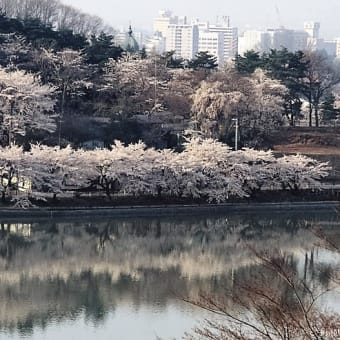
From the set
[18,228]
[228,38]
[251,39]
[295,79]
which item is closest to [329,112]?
[295,79]

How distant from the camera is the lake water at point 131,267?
370 inches

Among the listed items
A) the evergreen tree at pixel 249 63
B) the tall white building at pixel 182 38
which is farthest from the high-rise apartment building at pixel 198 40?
the evergreen tree at pixel 249 63

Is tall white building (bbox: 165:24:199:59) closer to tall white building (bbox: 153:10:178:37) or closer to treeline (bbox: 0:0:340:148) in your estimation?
tall white building (bbox: 153:10:178:37)

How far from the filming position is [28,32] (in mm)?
25500

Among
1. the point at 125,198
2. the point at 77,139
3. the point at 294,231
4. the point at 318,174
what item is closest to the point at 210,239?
the point at 294,231

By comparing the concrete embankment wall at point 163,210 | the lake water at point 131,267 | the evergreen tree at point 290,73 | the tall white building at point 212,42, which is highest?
the tall white building at point 212,42

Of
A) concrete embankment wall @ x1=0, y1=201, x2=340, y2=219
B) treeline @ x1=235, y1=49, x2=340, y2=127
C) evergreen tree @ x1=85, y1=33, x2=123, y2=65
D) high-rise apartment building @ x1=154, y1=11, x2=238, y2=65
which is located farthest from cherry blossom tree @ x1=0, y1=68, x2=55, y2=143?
high-rise apartment building @ x1=154, y1=11, x2=238, y2=65

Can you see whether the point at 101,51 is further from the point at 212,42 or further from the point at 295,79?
the point at 212,42

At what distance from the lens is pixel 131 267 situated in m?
12.6

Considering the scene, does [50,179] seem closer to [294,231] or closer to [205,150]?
[205,150]

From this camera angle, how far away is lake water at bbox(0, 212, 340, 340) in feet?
30.8

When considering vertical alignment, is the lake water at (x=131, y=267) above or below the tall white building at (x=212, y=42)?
below

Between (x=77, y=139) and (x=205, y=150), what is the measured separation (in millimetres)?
4239

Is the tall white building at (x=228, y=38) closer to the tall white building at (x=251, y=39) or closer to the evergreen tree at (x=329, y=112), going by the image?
the tall white building at (x=251, y=39)
